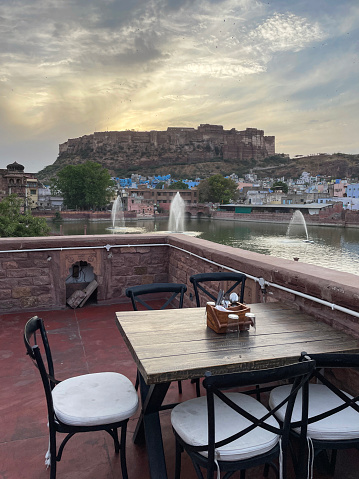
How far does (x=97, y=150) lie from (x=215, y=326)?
13427 cm

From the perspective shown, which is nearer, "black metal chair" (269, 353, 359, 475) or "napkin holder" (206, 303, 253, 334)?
"black metal chair" (269, 353, 359, 475)

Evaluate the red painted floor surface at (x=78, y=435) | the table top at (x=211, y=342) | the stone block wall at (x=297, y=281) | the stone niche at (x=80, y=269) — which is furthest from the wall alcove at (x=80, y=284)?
the table top at (x=211, y=342)

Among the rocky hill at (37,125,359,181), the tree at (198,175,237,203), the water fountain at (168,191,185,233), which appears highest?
the rocky hill at (37,125,359,181)

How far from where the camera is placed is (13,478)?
1.80 m

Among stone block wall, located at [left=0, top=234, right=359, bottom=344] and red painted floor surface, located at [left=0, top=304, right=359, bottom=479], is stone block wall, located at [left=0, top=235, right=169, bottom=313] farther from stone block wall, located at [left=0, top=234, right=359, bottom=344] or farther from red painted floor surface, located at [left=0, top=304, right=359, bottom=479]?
red painted floor surface, located at [left=0, top=304, right=359, bottom=479]

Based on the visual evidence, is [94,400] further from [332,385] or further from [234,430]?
[332,385]

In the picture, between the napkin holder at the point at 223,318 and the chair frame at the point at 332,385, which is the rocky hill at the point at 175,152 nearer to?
the napkin holder at the point at 223,318

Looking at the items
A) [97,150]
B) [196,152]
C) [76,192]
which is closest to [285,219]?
[76,192]

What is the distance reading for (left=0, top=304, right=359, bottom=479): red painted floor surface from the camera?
1881mm

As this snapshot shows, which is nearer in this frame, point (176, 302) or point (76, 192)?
point (176, 302)

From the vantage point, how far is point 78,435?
218cm

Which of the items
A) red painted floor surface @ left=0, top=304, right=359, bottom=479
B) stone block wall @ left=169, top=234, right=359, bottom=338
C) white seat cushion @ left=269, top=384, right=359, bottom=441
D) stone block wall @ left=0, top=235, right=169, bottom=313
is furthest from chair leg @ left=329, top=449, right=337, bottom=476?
stone block wall @ left=0, top=235, right=169, bottom=313

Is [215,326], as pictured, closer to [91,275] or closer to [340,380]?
[340,380]

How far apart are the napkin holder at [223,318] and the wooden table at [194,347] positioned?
0.03 meters
